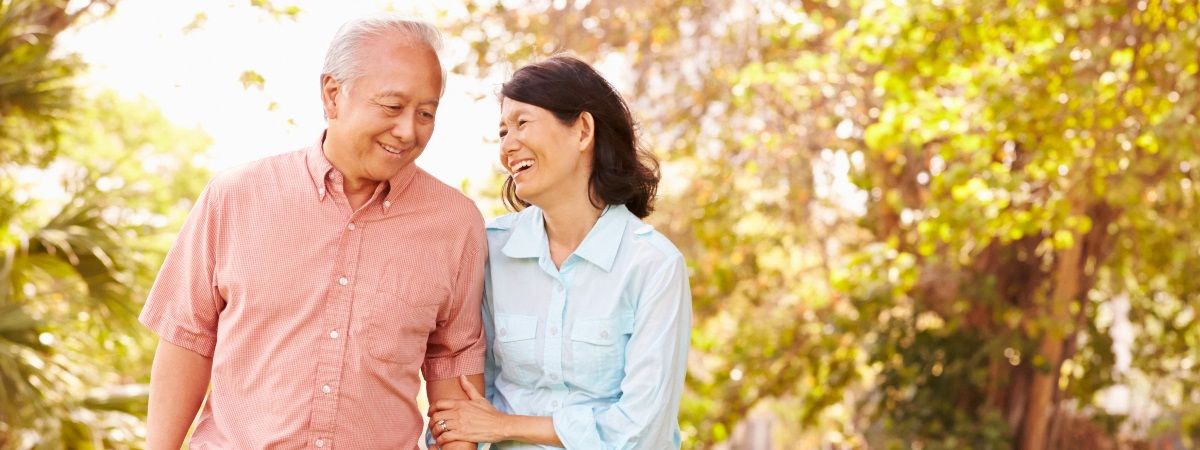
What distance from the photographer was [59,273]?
5473 millimetres

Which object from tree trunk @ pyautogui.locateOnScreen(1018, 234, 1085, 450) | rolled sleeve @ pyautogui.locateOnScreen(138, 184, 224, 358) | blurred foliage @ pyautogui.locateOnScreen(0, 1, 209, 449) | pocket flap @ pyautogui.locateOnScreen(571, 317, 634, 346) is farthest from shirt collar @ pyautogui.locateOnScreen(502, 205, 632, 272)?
tree trunk @ pyautogui.locateOnScreen(1018, 234, 1085, 450)

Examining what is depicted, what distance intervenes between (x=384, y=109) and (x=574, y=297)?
0.52m

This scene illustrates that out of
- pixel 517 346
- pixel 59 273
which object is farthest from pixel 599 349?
pixel 59 273

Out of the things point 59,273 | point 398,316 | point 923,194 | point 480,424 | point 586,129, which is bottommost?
point 923,194

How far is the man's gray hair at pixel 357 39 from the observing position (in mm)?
2441

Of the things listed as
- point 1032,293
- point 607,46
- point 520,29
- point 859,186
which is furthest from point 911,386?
point 520,29

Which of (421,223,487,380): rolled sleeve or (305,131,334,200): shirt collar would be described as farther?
(421,223,487,380): rolled sleeve

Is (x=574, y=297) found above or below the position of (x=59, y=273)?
above

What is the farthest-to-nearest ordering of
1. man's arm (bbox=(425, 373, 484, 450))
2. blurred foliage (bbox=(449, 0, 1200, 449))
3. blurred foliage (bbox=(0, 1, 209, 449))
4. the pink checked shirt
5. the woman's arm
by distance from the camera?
1. blurred foliage (bbox=(449, 0, 1200, 449))
2. blurred foliage (bbox=(0, 1, 209, 449))
3. man's arm (bbox=(425, 373, 484, 450))
4. the woman's arm
5. the pink checked shirt

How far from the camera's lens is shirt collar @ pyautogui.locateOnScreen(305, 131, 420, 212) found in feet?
8.09

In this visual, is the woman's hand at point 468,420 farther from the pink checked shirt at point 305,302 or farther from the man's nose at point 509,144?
the man's nose at point 509,144

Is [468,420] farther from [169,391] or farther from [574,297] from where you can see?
[169,391]

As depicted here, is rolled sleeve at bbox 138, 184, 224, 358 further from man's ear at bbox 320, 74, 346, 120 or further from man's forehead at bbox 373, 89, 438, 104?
man's forehead at bbox 373, 89, 438, 104

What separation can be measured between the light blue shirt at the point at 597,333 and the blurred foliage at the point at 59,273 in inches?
115
